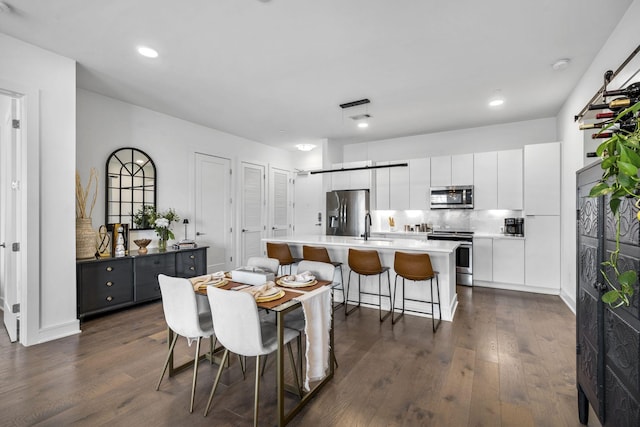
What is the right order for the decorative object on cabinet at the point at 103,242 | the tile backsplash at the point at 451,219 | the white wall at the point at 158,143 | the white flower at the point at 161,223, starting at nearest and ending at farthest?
the decorative object on cabinet at the point at 103,242 < the white wall at the point at 158,143 < the white flower at the point at 161,223 < the tile backsplash at the point at 451,219

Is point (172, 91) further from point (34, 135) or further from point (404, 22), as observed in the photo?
point (404, 22)

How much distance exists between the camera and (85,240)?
3.56 m

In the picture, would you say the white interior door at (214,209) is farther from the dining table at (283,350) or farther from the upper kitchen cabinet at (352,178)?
the dining table at (283,350)

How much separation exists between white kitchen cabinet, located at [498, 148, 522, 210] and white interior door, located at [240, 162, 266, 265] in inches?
180

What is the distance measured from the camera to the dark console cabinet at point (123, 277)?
3486mm

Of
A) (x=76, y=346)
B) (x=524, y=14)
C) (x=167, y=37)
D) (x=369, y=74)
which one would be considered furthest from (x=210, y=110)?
(x=524, y=14)

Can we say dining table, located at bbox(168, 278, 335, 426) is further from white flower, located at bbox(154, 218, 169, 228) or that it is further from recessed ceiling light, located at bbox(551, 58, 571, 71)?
recessed ceiling light, located at bbox(551, 58, 571, 71)

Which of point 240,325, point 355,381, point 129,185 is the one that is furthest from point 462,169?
point 129,185

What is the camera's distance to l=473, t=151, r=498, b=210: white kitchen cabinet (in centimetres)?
526

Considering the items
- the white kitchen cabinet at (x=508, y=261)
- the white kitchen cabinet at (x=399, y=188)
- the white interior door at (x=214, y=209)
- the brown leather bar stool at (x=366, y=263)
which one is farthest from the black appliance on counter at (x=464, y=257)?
the white interior door at (x=214, y=209)

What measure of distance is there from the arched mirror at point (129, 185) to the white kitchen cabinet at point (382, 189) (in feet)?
13.4

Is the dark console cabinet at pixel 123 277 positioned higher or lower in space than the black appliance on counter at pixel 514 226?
lower

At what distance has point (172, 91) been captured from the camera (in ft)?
13.1

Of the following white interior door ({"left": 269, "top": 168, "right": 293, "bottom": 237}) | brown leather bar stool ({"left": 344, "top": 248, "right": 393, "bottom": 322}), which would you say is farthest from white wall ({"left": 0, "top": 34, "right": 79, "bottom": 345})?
white interior door ({"left": 269, "top": 168, "right": 293, "bottom": 237})
